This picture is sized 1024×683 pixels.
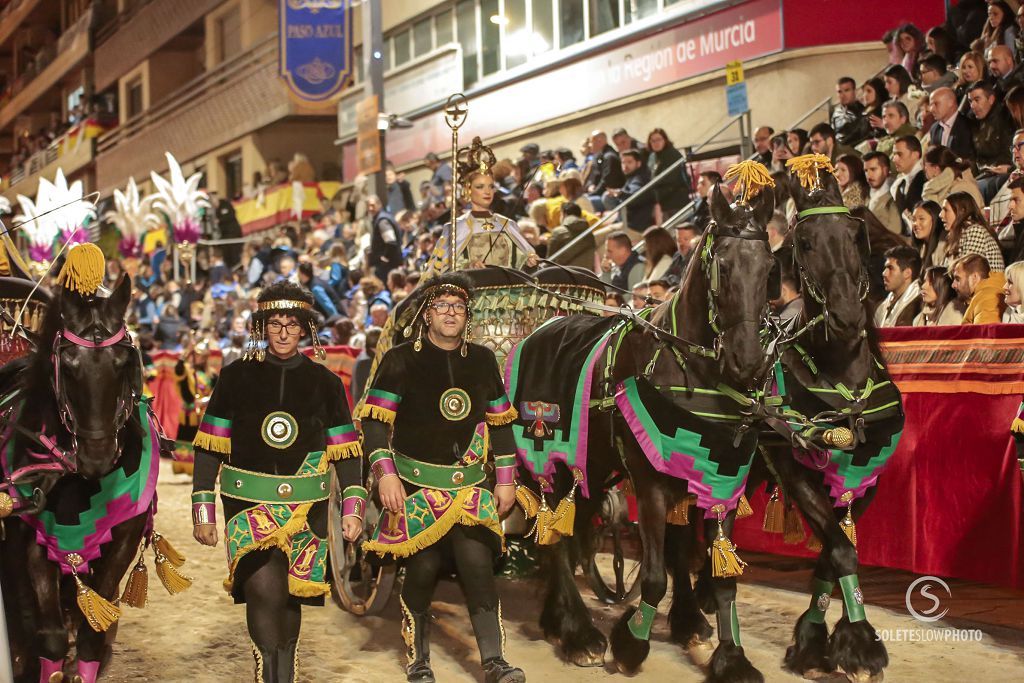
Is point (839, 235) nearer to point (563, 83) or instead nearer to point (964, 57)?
point (964, 57)

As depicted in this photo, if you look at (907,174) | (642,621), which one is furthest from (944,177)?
(642,621)

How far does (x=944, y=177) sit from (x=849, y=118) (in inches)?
117

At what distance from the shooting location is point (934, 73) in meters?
11.5

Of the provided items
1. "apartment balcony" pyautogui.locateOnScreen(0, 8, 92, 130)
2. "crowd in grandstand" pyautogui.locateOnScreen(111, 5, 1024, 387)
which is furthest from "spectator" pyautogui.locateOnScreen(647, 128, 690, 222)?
"apartment balcony" pyautogui.locateOnScreen(0, 8, 92, 130)

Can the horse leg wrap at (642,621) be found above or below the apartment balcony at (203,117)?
below

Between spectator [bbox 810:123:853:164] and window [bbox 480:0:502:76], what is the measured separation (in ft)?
39.9

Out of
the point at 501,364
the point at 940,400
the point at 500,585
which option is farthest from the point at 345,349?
the point at 940,400

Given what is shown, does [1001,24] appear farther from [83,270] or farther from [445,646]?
[83,270]

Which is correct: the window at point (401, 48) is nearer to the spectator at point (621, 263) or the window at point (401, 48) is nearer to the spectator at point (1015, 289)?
the spectator at point (621, 263)

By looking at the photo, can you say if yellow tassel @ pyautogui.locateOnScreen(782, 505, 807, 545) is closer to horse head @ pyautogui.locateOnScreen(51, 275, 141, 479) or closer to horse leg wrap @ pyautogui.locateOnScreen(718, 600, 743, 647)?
horse leg wrap @ pyautogui.locateOnScreen(718, 600, 743, 647)

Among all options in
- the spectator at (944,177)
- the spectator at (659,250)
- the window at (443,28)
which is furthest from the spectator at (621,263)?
the window at (443,28)

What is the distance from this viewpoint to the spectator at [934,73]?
1133 centimetres

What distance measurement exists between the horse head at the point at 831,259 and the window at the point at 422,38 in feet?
68.2

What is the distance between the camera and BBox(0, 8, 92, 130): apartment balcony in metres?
49.6
